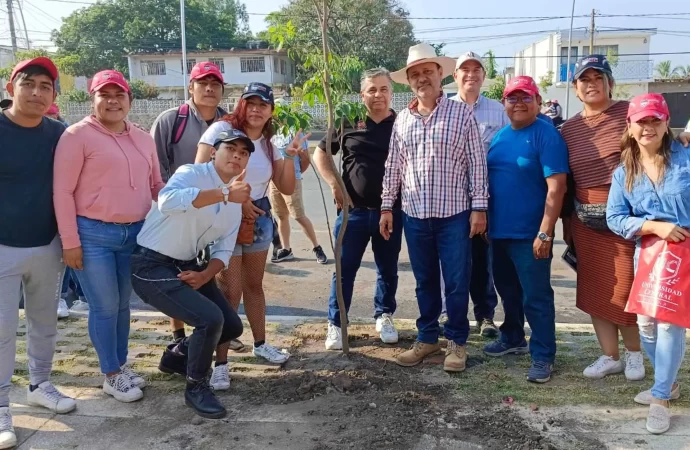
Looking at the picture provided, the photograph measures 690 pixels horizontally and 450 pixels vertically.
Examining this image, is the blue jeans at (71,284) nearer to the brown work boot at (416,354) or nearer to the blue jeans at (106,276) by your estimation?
the blue jeans at (106,276)

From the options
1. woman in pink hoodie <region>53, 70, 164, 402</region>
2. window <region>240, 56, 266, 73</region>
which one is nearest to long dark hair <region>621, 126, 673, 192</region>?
woman in pink hoodie <region>53, 70, 164, 402</region>

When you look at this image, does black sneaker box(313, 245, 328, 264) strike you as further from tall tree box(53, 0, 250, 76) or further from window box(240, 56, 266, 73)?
tall tree box(53, 0, 250, 76)

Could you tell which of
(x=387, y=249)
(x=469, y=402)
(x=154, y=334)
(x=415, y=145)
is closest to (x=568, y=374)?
(x=469, y=402)

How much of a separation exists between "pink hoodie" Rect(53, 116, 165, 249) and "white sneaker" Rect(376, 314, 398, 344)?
2.07m

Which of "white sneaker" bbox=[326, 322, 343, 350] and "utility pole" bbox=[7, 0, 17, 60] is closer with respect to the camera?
"white sneaker" bbox=[326, 322, 343, 350]

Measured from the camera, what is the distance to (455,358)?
409 centimetres

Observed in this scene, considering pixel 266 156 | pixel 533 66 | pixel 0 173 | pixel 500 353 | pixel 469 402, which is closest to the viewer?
pixel 0 173

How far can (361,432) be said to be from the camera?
324cm

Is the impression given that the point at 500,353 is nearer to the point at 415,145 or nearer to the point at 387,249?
the point at 387,249

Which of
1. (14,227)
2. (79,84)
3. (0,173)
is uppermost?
Result: (79,84)

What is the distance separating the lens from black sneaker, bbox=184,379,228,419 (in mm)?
3484

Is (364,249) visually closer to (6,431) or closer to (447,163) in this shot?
(447,163)

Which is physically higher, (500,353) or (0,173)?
(0,173)

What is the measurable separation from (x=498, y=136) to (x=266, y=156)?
1610 millimetres
